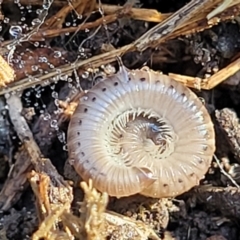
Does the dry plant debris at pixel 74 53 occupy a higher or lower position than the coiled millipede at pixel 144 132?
higher

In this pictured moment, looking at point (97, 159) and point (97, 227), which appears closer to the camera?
point (97, 227)

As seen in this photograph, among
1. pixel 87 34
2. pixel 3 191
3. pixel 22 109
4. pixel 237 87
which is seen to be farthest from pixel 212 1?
pixel 3 191

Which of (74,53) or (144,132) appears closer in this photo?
(144,132)

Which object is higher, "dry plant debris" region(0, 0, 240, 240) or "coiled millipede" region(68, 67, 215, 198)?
"dry plant debris" region(0, 0, 240, 240)

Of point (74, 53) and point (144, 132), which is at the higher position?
point (74, 53)

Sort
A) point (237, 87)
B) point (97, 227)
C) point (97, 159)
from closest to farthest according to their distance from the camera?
point (97, 227) < point (97, 159) < point (237, 87)

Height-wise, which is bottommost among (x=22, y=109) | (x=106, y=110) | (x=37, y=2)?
(x=106, y=110)

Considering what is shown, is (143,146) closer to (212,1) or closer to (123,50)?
(123,50)

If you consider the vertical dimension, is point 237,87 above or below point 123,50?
below
